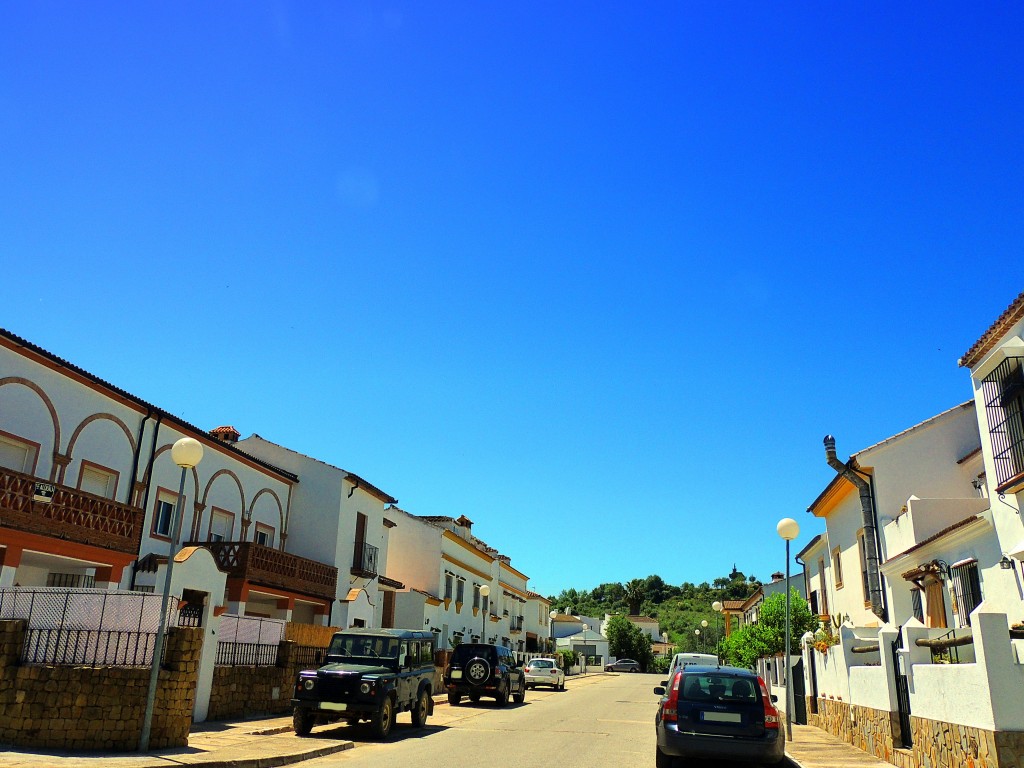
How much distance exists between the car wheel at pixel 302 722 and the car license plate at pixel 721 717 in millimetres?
7614

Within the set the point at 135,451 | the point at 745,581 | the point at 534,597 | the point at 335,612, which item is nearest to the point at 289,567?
the point at 335,612

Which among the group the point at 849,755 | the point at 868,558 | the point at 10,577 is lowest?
the point at 849,755

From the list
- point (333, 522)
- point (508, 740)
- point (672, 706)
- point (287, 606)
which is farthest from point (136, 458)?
point (672, 706)

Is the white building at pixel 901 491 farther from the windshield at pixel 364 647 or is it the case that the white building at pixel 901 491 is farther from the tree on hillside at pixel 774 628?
the windshield at pixel 364 647

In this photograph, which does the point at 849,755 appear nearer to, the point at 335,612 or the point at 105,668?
the point at 105,668

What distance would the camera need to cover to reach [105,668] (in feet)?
39.7

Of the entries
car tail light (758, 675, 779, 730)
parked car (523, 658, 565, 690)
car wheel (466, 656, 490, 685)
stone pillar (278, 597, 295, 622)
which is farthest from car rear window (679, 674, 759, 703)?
parked car (523, 658, 565, 690)

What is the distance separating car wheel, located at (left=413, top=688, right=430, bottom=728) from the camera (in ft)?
56.7

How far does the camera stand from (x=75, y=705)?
38.7 ft

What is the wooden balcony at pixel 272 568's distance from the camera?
78.1 ft

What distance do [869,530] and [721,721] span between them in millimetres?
11751

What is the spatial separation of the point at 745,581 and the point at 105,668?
153043mm

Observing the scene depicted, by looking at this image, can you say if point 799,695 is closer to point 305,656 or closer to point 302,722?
point 305,656

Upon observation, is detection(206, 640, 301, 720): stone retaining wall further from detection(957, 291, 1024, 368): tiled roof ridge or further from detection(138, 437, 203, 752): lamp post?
detection(957, 291, 1024, 368): tiled roof ridge
